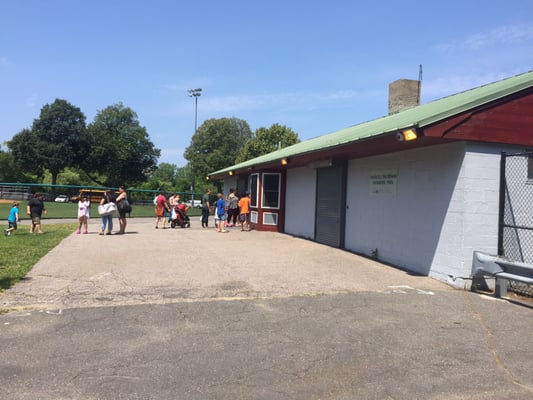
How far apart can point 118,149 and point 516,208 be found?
61.4m

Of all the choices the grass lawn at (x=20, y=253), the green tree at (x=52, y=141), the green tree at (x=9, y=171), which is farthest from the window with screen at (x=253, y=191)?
the green tree at (x=9, y=171)

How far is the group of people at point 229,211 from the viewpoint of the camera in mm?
17438

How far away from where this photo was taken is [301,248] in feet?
40.8

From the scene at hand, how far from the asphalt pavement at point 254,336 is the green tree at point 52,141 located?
180ft

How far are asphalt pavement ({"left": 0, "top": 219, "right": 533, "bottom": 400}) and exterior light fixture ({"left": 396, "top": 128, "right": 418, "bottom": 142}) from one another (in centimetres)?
257

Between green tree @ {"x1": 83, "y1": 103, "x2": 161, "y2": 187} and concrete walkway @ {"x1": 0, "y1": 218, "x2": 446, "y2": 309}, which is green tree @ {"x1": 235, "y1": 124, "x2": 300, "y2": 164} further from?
concrete walkway @ {"x1": 0, "y1": 218, "x2": 446, "y2": 309}

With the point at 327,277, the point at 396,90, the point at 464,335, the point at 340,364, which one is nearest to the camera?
the point at 340,364

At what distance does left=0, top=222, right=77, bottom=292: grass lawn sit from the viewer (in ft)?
25.5

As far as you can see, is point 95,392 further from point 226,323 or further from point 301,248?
point 301,248

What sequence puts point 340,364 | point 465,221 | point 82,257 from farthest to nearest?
point 82,257 < point 465,221 < point 340,364

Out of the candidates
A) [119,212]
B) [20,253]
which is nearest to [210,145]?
[119,212]

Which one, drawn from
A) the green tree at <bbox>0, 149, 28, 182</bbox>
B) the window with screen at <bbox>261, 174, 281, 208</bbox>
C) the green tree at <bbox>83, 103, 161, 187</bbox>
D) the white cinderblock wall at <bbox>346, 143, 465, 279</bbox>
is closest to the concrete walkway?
the white cinderblock wall at <bbox>346, 143, 465, 279</bbox>

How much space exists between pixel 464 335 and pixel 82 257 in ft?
26.8

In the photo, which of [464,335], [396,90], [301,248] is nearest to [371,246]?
[301,248]
